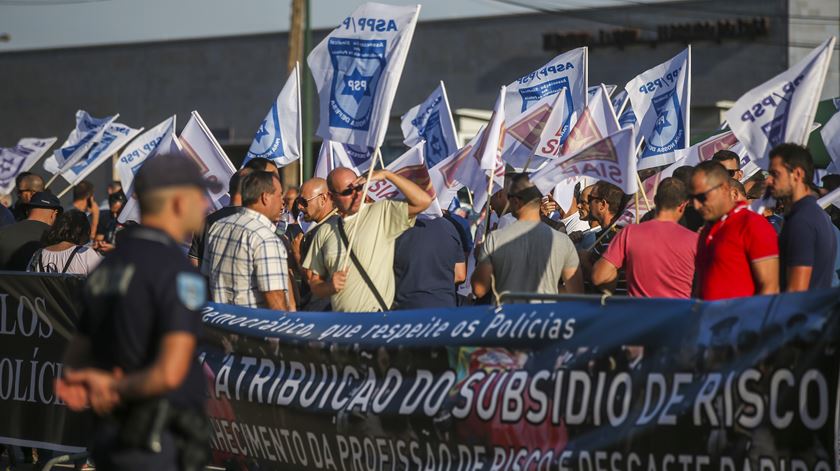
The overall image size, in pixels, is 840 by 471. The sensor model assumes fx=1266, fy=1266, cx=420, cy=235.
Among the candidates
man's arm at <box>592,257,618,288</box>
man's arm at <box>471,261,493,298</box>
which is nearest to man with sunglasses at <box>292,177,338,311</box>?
man's arm at <box>471,261,493,298</box>

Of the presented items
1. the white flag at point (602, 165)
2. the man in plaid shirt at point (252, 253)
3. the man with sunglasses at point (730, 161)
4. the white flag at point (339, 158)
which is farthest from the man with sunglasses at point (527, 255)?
the white flag at point (339, 158)

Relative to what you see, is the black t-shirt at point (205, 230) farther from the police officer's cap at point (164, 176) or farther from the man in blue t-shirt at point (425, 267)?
the police officer's cap at point (164, 176)

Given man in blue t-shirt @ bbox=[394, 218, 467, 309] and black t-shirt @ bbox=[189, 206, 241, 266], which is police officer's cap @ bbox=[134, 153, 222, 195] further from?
man in blue t-shirt @ bbox=[394, 218, 467, 309]

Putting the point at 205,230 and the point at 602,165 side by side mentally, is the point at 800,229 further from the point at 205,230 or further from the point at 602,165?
the point at 205,230

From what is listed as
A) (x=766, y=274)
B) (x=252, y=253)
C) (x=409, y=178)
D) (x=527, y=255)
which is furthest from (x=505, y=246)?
(x=766, y=274)

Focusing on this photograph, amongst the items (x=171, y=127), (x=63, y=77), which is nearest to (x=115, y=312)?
(x=171, y=127)

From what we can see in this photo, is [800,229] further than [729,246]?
No

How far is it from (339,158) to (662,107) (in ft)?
10.4

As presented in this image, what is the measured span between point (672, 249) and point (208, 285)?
9.61ft

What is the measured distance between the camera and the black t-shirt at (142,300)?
14.0 feet

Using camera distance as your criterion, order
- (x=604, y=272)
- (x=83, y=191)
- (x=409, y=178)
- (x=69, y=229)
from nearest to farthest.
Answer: (x=604, y=272) < (x=409, y=178) < (x=69, y=229) < (x=83, y=191)

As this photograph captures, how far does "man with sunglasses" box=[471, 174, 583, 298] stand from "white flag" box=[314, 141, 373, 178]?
175 inches

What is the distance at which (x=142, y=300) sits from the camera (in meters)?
4.30

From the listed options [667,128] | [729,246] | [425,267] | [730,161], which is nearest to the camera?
[729,246]
